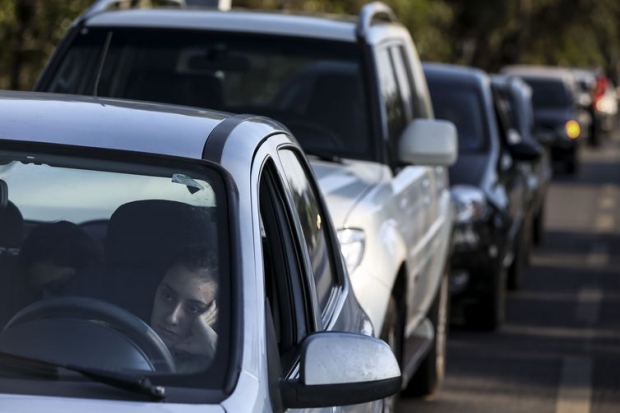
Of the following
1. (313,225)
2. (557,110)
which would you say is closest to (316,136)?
(313,225)

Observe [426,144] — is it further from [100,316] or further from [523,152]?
[523,152]

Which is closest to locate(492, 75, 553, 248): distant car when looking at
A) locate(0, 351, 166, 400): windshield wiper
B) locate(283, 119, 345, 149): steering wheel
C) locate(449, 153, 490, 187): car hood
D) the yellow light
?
locate(449, 153, 490, 187): car hood

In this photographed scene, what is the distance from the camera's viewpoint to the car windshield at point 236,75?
7164 mm

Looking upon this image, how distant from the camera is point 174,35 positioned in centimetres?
726

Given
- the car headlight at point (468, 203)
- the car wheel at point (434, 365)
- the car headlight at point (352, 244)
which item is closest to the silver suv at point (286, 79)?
the car wheel at point (434, 365)

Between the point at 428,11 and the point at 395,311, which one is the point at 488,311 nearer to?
the point at 395,311

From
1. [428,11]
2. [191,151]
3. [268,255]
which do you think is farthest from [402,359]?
[428,11]

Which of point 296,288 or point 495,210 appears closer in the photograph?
point 296,288

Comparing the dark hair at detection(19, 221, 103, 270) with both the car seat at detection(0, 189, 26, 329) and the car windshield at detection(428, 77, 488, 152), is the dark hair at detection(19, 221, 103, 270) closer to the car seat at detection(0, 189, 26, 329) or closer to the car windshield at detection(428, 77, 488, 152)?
the car seat at detection(0, 189, 26, 329)

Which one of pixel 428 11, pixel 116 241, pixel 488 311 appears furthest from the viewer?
pixel 428 11

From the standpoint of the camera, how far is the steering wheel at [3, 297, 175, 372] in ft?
10.7

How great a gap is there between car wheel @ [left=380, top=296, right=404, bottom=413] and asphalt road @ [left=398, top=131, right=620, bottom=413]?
4.48 ft

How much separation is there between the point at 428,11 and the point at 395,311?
1144 inches

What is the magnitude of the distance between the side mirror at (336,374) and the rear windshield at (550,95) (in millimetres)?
24092
